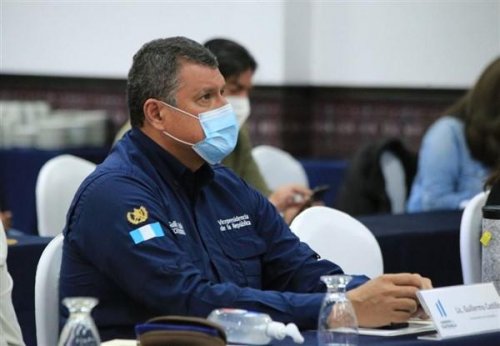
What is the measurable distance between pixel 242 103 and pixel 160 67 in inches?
77.2

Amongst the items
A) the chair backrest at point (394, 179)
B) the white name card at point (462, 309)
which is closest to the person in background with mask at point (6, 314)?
the white name card at point (462, 309)

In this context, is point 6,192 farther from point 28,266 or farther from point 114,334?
point 114,334

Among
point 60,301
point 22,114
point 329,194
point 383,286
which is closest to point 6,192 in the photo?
point 22,114

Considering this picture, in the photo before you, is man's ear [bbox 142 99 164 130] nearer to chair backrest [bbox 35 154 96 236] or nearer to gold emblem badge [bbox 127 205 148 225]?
gold emblem badge [bbox 127 205 148 225]

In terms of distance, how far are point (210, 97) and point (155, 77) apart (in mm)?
151

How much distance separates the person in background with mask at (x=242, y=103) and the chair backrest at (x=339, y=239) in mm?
1033

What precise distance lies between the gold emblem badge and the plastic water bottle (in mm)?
382

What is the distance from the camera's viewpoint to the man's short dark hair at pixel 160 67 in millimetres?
3076

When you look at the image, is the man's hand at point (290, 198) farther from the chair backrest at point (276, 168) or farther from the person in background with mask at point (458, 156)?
the chair backrest at point (276, 168)

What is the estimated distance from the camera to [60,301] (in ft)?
10.2

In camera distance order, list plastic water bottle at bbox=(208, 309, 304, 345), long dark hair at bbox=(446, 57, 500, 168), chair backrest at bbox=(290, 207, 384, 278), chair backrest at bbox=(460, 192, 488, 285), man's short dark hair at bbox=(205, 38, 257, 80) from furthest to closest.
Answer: long dark hair at bbox=(446, 57, 500, 168)
man's short dark hair at bbox=(205, 38, 257, 80)
chair backrest at bbox=(460, 192, 488, 285)
chair backrest at bbox=(290, 207, 384, 278)
plastic water bottle at bbox=(208, 309, 304, 345)

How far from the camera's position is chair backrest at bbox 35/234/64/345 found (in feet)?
10.2

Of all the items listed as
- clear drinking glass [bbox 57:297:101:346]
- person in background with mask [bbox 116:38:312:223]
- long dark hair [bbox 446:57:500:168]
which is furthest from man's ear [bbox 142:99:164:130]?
long dark hair [bbox 446:57:500:168]

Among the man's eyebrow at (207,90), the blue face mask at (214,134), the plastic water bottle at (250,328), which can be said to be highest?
the man's eyebrow at (207,90)
